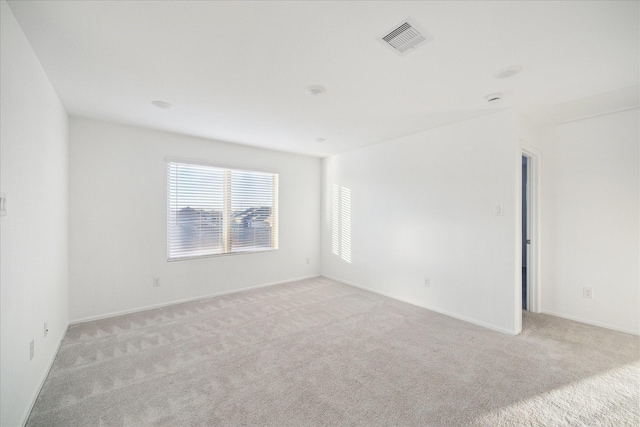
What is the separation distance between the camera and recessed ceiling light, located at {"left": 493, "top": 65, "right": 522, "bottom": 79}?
2.23 metres

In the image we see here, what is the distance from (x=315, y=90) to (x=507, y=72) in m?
1.59

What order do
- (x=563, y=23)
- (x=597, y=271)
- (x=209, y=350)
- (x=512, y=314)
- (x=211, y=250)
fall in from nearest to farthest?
(x=563, y=23) < (x=209, y=350) < (x=512, y=314) < (x=597, y=271) < (x=211, y=250)

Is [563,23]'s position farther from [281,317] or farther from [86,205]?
[86,205]

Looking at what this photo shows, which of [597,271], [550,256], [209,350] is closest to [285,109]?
[209,350]

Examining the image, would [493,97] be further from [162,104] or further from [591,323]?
[162,104]

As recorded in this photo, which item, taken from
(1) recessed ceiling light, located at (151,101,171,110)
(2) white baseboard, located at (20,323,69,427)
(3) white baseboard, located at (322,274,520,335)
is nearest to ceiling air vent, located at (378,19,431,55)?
(1) recessed ceiling light, located at (151,101,171,110)

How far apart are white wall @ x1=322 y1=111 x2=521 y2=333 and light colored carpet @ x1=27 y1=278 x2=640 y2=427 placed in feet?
1.41

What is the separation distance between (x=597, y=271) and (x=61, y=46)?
5591mm

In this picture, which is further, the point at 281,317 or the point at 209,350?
the point at 281,317

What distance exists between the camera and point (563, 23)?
171cm

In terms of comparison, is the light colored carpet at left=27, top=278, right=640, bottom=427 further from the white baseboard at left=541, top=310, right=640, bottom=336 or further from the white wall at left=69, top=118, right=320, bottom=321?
the white wall at left=69, top=118, right=320, bottom=321

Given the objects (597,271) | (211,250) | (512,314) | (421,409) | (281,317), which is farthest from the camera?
(211,250)

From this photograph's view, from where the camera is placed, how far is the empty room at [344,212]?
5.88ft

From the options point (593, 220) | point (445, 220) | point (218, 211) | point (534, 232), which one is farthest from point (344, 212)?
point (593, 220)
